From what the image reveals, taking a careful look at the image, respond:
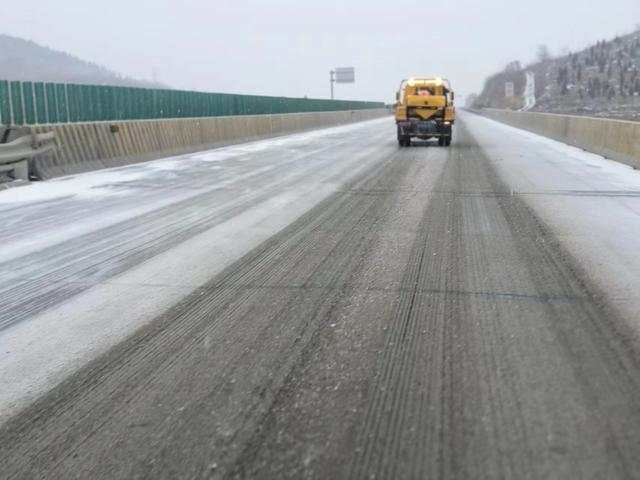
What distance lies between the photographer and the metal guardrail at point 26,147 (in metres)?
12.3

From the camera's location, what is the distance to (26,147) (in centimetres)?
1295

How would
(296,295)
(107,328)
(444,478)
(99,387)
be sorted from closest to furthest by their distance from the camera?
(444,478)
(99,387)
(107,328)
(296,295)

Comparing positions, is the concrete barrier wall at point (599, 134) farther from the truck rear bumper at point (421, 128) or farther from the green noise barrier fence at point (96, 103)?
the green noise barrier fence at point (96, 103)

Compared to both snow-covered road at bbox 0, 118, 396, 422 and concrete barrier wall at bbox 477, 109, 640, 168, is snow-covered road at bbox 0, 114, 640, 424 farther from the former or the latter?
concrete barrier wall at bbox 477, 109, 640, 168

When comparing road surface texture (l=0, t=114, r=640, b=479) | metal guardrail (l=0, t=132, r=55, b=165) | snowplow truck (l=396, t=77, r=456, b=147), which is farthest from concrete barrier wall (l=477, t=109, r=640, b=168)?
metal guardrail (l=0, t=132, r=55, b=165)

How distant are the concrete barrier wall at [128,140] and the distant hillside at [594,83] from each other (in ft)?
169

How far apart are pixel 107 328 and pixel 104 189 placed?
7.99m

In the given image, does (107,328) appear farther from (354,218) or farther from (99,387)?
(354,218)

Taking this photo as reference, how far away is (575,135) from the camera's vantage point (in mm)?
22828

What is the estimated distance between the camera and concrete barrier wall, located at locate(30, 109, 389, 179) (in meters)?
14.4

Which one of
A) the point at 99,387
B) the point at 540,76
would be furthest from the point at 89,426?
the point at 540,76

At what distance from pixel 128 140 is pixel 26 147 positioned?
15.6ft

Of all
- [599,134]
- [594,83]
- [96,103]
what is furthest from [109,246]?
[594,83]

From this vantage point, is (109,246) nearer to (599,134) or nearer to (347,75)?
(599,134)
